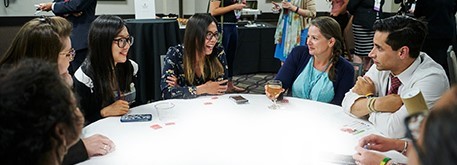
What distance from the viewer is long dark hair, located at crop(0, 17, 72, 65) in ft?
5.71

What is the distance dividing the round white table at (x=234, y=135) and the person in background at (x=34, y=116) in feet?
2.07

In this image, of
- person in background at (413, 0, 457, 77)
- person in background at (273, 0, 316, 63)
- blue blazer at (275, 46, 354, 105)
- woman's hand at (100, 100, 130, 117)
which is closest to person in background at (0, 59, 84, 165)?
woman's hand at (100, 100, 130, 117)

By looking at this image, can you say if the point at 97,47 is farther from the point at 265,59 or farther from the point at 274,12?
the point at 274,12

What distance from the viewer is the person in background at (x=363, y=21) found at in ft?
14.9

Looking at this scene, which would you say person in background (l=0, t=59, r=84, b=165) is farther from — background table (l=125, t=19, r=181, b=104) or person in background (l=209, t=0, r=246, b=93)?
person in background (l=209, t=0, r=246, b=93)

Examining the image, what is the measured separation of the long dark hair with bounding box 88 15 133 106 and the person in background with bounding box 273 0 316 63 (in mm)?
2552

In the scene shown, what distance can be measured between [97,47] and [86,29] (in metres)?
→ 1.52

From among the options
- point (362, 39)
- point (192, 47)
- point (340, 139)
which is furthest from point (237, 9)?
point (340, 139)

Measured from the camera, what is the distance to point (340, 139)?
1663 millimetres

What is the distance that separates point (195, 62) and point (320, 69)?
832 millimetres

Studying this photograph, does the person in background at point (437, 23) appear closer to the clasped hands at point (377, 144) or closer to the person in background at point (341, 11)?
the person in background at point (341, 11)

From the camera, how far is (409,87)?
1.91 meters

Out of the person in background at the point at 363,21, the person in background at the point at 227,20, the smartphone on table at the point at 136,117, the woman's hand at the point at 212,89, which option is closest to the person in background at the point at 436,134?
the smartphone on table at the point at 136,117

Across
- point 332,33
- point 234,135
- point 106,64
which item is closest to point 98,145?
point 234,135
